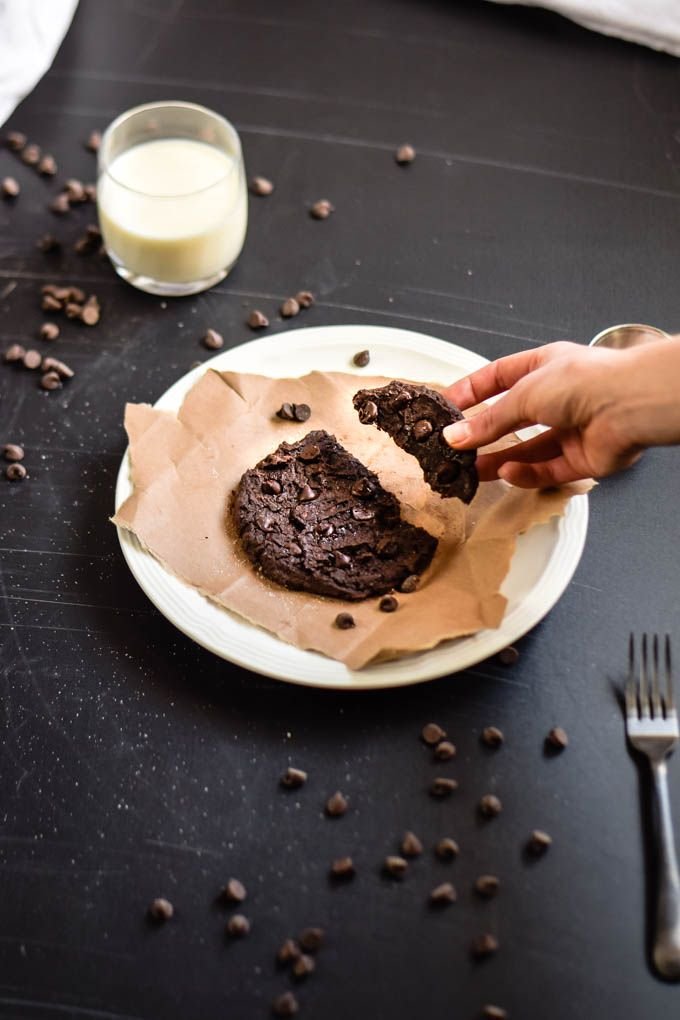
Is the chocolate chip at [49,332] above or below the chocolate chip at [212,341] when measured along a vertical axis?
below

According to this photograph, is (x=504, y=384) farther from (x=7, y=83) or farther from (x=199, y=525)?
(x=7, y=83)

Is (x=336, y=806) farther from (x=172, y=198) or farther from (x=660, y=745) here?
(x=172, y=198)

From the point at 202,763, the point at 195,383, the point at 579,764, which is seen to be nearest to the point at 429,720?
the point at 579,764

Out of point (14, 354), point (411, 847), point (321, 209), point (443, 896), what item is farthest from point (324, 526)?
point (321, 209)

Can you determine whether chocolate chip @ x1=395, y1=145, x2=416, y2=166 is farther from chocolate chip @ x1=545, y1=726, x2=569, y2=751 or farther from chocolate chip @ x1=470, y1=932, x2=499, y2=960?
chocolate chip @ x1=470, y1=932, x2=499, y2=960

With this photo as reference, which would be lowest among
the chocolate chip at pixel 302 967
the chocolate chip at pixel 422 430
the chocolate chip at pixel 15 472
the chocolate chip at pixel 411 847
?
the chocolate chip at pixel 15 472

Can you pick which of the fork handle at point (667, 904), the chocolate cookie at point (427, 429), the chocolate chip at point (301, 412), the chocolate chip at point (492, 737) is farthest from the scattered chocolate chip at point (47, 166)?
the fork handle at point (667, 904)

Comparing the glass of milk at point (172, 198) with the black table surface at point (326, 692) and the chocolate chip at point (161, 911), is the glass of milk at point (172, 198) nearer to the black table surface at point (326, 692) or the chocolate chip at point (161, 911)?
the black table surface at point (326, 692)
